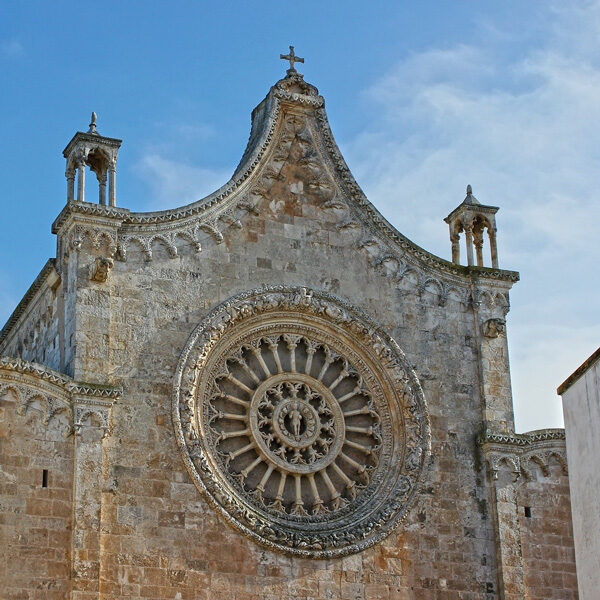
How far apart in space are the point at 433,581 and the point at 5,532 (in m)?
7.49

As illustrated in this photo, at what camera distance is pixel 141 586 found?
24281 millimetres

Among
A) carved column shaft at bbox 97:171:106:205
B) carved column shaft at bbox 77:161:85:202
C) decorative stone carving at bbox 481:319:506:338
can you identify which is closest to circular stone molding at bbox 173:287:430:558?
decorative stone carving at bbox 481:319:506:338

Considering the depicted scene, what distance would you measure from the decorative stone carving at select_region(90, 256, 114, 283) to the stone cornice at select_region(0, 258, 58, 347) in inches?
45.6

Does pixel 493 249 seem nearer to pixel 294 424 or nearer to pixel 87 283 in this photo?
pixel 294 424

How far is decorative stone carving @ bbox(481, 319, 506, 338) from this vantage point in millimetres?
28828

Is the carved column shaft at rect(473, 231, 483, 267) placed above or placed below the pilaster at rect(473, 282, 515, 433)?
above

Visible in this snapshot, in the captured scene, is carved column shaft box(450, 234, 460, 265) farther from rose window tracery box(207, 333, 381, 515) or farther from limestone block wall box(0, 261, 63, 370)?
limestone block wall box(0, 261, 63, 370)

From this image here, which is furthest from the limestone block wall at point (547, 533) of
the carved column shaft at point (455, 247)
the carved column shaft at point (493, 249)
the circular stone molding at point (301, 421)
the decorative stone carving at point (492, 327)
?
the carved column shaft at point (455, 247)

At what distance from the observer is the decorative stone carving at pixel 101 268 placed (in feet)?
84.5

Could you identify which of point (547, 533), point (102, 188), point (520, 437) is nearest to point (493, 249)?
point (520, 437)

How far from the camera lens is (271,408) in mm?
26609

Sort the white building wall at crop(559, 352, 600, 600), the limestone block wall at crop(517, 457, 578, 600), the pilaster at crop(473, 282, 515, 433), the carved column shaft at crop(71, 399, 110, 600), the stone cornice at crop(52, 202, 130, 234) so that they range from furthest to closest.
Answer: the pilaster at crop(473, 282, 515, 433) < the limestone block wall at crop(517, 457, 578, 600) < the stone cornice at crop(52, 202, 130, 234) < the carved column shaft at crop(71, 399, 110, 600) < the white building wall at crop(559, 352, 600, 600)

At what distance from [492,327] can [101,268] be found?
7.63 m

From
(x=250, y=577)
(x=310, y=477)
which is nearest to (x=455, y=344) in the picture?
(x=310, y=477)
